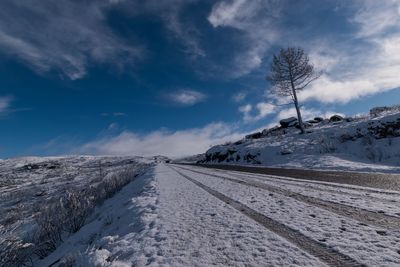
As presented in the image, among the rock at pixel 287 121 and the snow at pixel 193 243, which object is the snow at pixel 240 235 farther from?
the rock at pixel 287 121

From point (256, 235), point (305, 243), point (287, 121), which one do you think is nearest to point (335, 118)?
point (287, 121)

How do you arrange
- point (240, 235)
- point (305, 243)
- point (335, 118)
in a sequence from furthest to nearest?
point (335, 118) → point (240, 235) → point (305, 243)

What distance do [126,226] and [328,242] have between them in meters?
4.09

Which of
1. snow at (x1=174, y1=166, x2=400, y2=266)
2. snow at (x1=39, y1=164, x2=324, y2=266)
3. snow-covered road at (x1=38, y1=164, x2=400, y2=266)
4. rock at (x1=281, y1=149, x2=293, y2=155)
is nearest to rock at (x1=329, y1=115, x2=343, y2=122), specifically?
rock at (x1=281, y1=149, x2=293, y2=155)

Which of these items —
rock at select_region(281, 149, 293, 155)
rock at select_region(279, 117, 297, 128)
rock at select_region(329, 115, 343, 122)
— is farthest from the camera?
rock at select_region(279, 117, 297, 128)

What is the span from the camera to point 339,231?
396cm

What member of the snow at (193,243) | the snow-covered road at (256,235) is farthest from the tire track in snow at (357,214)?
the snow at (193,243)

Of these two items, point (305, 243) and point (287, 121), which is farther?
point (287, 121)

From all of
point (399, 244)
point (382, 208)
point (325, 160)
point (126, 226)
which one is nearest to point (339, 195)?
point (382, 208)

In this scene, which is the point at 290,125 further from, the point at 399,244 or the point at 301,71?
the point at 399,244

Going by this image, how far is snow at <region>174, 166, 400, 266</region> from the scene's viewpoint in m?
3.08

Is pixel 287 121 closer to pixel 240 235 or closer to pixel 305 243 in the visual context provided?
pixel 240 235

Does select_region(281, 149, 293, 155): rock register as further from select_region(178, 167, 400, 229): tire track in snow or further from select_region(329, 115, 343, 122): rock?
select_region(329, 115, 343, 122): rock

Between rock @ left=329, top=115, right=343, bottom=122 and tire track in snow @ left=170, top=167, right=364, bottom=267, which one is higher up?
rock @ left=329, top=115, right=343, bottom=122
